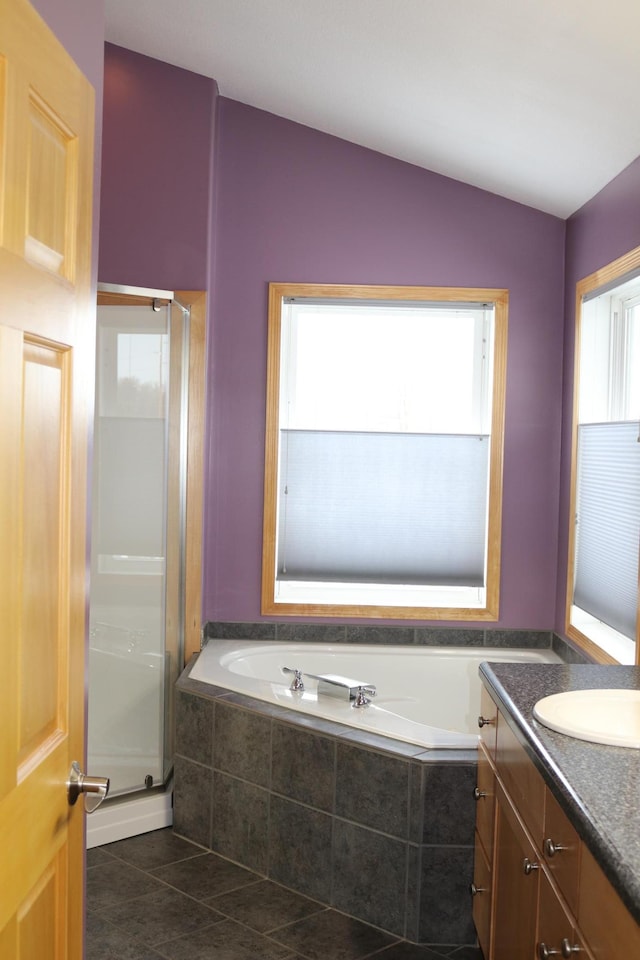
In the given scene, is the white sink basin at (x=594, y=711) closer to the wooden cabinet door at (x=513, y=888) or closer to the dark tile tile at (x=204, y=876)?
the wooden cabinet door at (x=513, y=888)

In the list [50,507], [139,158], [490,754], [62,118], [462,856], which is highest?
[139,158]

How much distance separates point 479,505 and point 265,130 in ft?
6.17

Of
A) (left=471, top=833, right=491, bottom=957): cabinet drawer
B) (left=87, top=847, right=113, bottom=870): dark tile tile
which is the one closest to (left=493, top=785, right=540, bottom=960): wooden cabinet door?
(left=471, top=833, right=491, bottom=957): cabinet drawer

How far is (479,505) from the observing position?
170 inches

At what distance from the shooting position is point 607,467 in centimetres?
356

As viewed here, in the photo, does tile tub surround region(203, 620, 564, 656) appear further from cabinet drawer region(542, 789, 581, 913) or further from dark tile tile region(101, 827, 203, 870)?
cabinet drawer region(542, 789, 581, 913)

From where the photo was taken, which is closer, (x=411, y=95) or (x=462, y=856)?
(x=462, y=856)

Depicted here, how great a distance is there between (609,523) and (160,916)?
2004 millimetres

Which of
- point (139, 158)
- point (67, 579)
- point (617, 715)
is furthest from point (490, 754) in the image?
point (139, 158)

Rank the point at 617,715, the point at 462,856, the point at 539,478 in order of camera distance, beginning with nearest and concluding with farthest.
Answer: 1. the point at 617,715
2. the point at 462,856
3. the point at 539,478

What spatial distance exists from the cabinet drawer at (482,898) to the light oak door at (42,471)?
1.19m

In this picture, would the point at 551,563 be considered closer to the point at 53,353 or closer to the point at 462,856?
the point at 462,856

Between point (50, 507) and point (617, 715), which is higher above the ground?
point (50, 507)

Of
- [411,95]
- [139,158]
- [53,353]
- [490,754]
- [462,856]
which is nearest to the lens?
[53,353]
